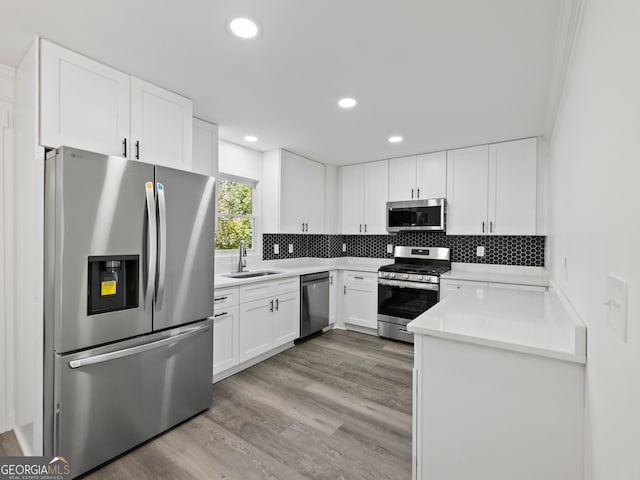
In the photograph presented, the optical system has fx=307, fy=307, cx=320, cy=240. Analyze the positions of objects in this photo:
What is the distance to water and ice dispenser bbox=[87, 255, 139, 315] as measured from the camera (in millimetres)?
1716

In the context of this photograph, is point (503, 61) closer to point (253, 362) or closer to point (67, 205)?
point (67, 205)

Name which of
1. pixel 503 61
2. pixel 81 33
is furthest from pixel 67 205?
pixel 503 61

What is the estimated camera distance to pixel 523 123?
115 inches

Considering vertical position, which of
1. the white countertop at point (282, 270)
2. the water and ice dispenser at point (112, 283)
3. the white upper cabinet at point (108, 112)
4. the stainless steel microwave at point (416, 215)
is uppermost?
the white upper cabinet at point (108, 112)

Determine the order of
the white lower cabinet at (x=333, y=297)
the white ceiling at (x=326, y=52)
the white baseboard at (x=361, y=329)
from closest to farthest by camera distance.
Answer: the white ceiling at (x=326, y=52) < the white baseboard at (x=361, y=329) < the white lower cabinet at (x=333, y=297)

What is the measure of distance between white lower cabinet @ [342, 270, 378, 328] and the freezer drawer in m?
2.42

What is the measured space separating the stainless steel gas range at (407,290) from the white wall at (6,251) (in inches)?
138

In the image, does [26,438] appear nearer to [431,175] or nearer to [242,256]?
[242,256]

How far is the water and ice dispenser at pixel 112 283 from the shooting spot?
172cm

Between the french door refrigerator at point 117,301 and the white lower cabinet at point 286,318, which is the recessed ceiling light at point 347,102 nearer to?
the french door refrigerator at point 117,301

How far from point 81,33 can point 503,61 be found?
8.00ft

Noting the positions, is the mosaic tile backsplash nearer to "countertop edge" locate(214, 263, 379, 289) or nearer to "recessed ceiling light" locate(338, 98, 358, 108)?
"countertop edge" locate(214, 263, 379, 289)

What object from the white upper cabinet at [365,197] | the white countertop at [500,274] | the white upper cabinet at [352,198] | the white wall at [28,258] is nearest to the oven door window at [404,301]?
the white countertop at [500,274]

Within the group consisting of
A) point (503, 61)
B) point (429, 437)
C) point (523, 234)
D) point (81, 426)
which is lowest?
point (81, 426)
